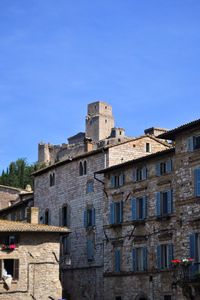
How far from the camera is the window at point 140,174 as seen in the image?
4444 cm

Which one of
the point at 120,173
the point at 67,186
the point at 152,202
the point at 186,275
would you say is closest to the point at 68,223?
the point at 67,186

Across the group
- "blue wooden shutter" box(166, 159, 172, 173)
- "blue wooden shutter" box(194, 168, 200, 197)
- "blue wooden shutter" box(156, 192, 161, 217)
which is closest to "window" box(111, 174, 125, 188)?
"blue wooden shutter" box(156, 192, 161, 217)

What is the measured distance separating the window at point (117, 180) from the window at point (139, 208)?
7.09 feet

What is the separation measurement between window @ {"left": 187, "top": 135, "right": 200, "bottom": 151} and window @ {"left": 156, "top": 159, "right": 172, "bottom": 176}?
13.9ft

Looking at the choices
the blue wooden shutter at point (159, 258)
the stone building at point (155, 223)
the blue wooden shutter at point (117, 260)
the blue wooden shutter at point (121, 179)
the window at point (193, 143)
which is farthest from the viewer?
the blue wooden shutter at point (121, 179)

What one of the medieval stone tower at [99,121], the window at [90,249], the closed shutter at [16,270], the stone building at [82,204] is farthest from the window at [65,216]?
the medieval stone tower at [99,121]

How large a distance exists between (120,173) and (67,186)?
26.2 ft

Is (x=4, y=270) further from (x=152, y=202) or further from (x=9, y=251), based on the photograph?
(x=152, y=202)

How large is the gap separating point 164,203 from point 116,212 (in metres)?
5.61

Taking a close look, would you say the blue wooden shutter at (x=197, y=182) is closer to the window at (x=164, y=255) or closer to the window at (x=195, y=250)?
the window at (x=195, y=250)

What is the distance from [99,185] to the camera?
1933 inches

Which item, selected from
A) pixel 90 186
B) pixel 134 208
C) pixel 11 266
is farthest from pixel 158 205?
pixel 11 266

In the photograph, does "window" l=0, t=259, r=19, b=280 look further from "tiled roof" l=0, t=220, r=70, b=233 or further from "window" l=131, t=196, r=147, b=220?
"window" l=131, t=196, r=147, b=220

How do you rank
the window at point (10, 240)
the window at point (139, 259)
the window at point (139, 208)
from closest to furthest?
the window at point (10, 240)
the window at point (139, 259)
the window at point (139, 208)
